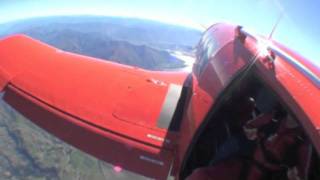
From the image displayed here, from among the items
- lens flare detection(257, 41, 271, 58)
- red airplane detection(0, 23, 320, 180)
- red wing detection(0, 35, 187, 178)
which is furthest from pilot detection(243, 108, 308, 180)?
red wing detection(0, 35, 187, 178)

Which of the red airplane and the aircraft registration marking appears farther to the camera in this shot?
the aircraft registration marking

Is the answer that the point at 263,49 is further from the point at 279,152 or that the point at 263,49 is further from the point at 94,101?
the point at 94,101

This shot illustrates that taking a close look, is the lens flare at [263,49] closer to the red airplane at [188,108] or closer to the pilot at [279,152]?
the red airplane at [188,108]

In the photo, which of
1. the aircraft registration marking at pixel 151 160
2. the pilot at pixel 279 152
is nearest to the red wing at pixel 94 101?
the aircraft registration marking at pixel 151 160

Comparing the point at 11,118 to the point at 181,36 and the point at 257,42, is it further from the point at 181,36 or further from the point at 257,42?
the point at 257,42

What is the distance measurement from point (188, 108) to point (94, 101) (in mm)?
1740

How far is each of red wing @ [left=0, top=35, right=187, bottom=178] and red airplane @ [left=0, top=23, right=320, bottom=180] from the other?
15 millimetres

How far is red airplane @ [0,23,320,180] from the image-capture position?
162 inches

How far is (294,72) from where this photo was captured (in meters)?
4.28

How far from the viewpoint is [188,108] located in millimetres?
5805

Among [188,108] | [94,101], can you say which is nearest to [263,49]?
[188,108]

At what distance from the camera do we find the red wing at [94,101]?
6.24 meters

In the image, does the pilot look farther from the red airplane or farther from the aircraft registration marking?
the aircraft registration marking

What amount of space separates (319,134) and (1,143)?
13652cm
